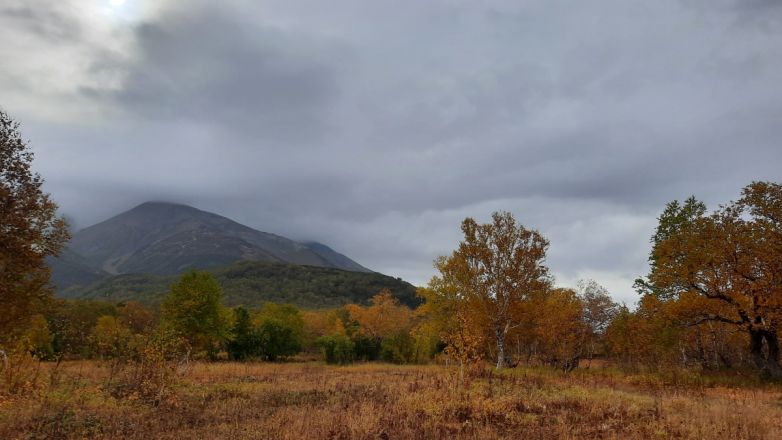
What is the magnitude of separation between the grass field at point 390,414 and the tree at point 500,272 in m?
14.9

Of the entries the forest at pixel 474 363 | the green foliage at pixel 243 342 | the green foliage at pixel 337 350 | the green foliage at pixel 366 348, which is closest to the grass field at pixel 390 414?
the forest at pixel 474 363

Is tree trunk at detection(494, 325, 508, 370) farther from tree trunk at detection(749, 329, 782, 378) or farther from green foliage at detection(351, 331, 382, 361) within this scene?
green foliage at detection(351, 331, 382, 361)

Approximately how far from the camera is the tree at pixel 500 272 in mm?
36344

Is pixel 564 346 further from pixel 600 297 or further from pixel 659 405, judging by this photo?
pixel 600 297

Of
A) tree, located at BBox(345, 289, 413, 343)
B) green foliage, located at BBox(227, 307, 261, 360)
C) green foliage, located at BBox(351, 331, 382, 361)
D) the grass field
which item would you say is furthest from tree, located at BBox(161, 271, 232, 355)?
tree, located at BBox(345, 289, 413, 343)

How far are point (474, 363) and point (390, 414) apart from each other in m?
9.24

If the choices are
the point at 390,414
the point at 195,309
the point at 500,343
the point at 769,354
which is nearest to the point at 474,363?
the point at 390,414

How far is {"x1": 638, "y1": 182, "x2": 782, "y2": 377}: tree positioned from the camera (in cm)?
2595

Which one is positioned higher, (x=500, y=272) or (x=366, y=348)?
(x=500, y=272)

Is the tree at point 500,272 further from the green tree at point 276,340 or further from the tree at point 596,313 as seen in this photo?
the green tree at point 276,340

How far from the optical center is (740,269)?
26859 mm

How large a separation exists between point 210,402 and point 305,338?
210 feet

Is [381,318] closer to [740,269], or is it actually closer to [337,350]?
[337,350]

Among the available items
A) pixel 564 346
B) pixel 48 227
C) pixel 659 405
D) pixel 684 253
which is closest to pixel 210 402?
pixel 48 227
